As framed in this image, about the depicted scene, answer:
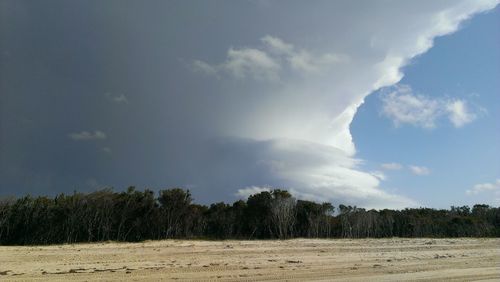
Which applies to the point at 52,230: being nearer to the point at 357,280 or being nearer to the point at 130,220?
the point at 130,220

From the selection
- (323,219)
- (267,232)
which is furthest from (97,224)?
(323,219)

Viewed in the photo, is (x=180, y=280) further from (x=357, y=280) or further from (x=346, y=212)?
(x=346, y=212)

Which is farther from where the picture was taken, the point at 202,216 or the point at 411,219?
the point at 411,219

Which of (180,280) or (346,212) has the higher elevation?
(346,212)

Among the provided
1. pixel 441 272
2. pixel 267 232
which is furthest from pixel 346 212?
pixel 441 272

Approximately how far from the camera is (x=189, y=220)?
8538 centimetres

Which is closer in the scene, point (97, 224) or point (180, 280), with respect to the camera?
point (180, 280)

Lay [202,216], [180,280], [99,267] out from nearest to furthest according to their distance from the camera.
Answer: [180,280] → [99,267] → [202,216]

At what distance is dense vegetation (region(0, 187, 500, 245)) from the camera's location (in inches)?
2788

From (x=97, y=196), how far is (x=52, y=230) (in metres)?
9.23

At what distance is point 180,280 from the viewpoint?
2094 cm

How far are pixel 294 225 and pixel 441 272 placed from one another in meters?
71.6

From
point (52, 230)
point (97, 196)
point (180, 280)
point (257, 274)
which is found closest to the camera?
point (180, 280)

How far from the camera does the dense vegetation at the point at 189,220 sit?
7081cm
